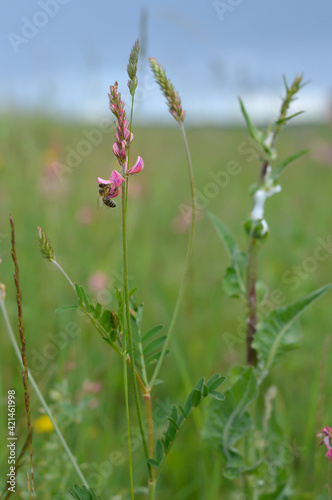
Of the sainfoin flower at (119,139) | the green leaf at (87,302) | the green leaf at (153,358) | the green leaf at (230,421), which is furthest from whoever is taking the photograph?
the green leaf at (230,421)

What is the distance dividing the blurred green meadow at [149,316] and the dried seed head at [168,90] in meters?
0.63

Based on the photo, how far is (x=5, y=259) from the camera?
252 cm

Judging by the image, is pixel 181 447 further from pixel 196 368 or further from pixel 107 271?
Answer: pixel 107 271

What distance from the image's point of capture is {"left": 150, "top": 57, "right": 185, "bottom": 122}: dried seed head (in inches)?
30.3

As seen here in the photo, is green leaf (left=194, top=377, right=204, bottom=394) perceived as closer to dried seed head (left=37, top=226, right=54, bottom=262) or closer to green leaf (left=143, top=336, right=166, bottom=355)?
green leaf (left=143, top=336, right=166, bottom=355)

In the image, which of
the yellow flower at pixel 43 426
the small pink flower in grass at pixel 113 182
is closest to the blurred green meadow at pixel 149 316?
the yellow flower at pixel 43 426

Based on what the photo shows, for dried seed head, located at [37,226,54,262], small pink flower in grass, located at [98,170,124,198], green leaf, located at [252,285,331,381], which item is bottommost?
green leaf, located at [252,285,331,381]

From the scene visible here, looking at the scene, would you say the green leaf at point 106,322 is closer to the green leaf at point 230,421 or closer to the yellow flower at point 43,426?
the green leaf at point 230,421

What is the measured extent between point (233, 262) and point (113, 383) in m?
0.86

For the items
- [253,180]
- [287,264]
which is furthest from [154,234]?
[253,180]

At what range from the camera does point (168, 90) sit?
78 cm

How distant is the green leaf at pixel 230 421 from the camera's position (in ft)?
3.54

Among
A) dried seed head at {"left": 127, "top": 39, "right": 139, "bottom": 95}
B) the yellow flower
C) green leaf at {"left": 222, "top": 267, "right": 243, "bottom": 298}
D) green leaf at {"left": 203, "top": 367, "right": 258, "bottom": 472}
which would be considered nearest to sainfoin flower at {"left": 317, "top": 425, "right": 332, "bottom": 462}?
green leaf at {"left": 203, "top": 367, "right": 258, "bottom": 472}

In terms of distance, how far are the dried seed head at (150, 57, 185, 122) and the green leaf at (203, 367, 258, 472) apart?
1.99 feet
